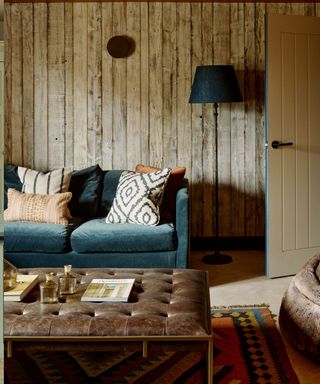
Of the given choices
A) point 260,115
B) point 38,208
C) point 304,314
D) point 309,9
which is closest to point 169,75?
point 260,115

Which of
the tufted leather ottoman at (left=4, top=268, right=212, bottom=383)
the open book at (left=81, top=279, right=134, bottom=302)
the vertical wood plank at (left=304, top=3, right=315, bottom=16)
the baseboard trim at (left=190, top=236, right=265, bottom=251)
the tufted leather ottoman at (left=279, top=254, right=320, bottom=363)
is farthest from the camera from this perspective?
the baseboard trim at (left=190, top=236, right=265, bottom=251)

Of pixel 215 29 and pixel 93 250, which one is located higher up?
pixel 215 29

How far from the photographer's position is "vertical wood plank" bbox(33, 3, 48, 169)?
14.9ft

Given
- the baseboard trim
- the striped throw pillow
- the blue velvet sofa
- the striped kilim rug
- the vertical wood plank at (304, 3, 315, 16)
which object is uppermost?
the vertical wood plank at (304, 3, 315, 16)

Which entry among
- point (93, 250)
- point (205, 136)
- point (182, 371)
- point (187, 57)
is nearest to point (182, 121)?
point (205, 136)

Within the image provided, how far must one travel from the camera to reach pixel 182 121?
4.66 m

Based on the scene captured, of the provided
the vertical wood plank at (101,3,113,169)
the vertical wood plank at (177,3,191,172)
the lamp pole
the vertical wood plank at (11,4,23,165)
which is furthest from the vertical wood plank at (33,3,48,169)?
the lamp pole

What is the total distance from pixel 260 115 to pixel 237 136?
0.26 metres

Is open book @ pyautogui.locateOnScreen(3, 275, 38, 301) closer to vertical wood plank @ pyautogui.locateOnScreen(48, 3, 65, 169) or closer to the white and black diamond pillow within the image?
the white and black diamond pillow

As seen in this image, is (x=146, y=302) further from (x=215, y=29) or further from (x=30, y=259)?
(x=215, y=29)

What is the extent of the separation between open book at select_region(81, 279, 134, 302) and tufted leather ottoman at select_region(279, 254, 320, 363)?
2.56 ft

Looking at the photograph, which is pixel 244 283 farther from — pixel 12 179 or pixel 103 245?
pixel 12 179

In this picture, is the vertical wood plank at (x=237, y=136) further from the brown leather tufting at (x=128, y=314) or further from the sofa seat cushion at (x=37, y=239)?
the brown leather tufting at (x=128, y=314)

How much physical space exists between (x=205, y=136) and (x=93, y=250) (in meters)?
1.58
